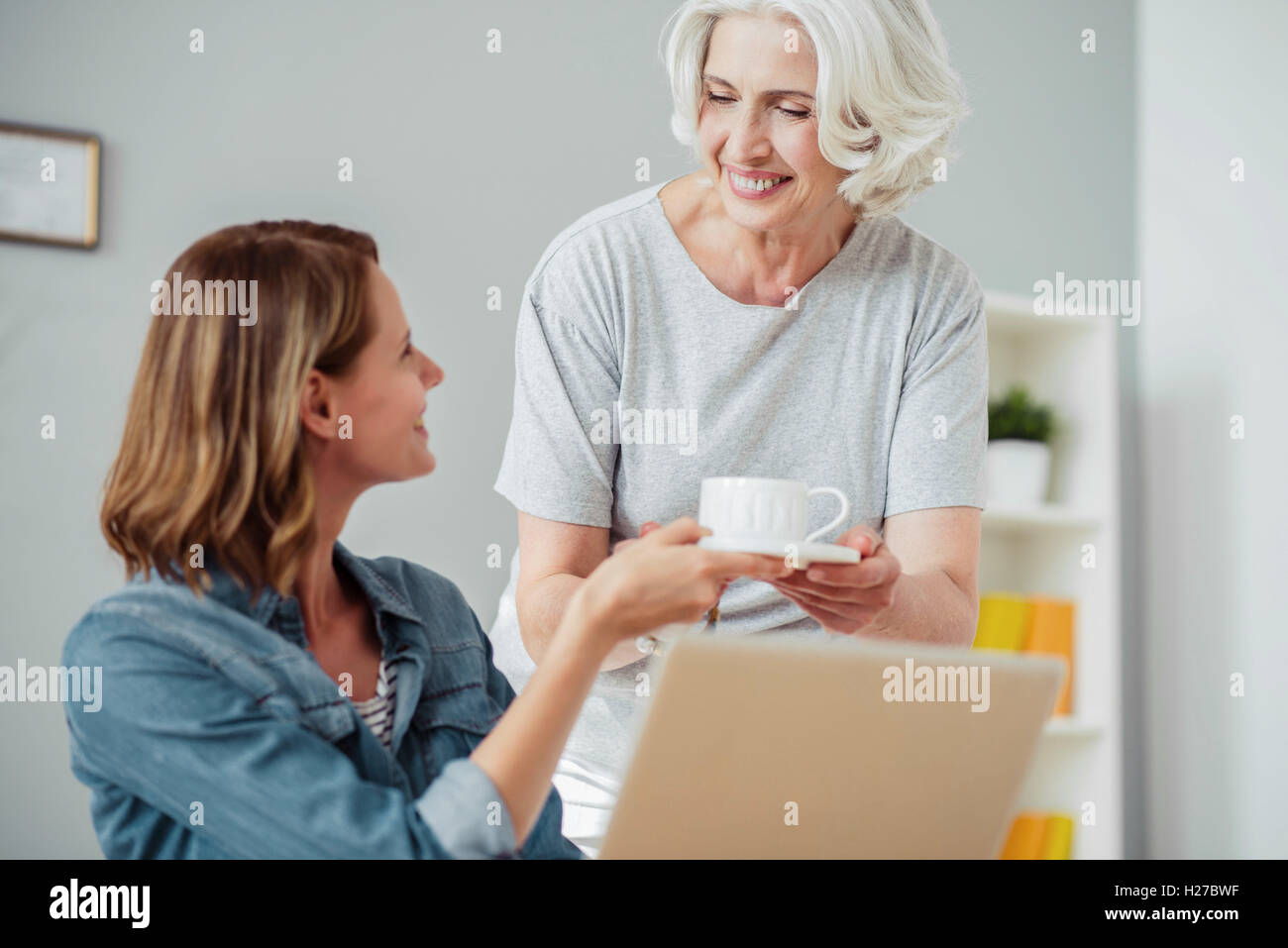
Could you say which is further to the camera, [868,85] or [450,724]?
[868,85]

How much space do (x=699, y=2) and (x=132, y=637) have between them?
3.10ft

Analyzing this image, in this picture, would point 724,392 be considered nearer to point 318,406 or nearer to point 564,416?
point 564,416

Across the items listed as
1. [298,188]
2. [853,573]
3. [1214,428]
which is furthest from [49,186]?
[1214,428]

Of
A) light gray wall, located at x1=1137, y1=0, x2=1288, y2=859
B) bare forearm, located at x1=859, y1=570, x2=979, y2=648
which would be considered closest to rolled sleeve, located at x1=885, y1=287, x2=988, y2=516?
bare forearm, located at x1=859, y1=570, x2=979, y2=648

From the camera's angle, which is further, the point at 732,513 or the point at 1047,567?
the point at 1047,567

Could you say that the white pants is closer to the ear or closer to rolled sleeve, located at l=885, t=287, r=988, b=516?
rolled sleeve, located at l=885, t=287, r=988, b=516

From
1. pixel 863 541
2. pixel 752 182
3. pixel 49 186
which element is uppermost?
pixel 49 186

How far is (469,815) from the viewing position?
0.82m

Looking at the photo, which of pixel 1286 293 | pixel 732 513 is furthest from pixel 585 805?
pixel 1286 293

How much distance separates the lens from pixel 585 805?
1.49 meters

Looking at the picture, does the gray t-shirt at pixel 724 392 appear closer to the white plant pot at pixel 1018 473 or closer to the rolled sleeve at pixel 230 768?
the rolled sleeve at pixel 230 768

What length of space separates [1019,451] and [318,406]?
86.6 inches
